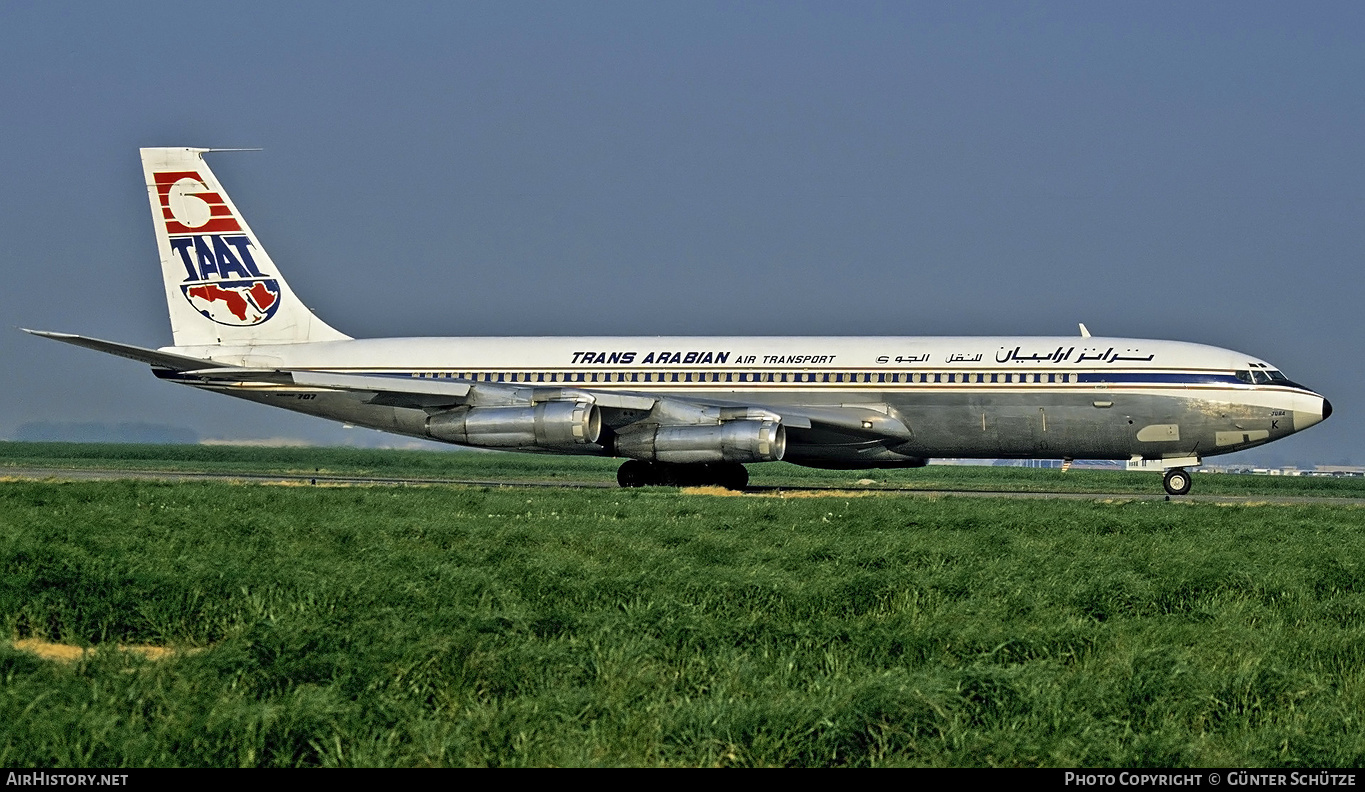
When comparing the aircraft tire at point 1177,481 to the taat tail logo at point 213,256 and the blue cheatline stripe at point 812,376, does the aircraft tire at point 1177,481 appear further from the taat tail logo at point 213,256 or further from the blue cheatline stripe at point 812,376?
the taat tail logo at point 213,256

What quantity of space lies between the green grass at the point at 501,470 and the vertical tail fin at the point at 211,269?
8409 mm

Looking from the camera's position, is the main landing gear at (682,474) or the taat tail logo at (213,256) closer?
the main landing gear at (682,474)

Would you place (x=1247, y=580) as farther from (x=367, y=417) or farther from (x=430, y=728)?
(x=367, y=417)

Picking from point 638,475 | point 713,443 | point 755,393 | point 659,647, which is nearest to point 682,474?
point 638,475

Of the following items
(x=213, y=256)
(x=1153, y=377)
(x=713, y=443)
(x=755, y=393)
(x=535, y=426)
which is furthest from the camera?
(x=213, y=256)

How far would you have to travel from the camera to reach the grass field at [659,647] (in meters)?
7.81

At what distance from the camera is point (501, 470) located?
54000 millimetres

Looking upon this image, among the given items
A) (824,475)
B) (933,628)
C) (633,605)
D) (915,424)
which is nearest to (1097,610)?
(933,628)

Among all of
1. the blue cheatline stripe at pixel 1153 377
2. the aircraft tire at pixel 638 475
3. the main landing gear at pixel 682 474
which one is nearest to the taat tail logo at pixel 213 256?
the aircraft tire at pixel 638 475

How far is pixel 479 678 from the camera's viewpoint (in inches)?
364

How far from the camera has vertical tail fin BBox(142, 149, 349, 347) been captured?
3916 cm

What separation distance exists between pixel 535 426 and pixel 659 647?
77.2 feet

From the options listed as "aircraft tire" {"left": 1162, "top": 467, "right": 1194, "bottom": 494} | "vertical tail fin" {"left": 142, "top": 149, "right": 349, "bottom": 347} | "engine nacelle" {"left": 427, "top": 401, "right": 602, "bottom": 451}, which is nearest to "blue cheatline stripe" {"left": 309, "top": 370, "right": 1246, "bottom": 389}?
"engine nacelle" {"left": 427, "top": 401, "right": 602, "bottom": 451}

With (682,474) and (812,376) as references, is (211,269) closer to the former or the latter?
(682,474)
